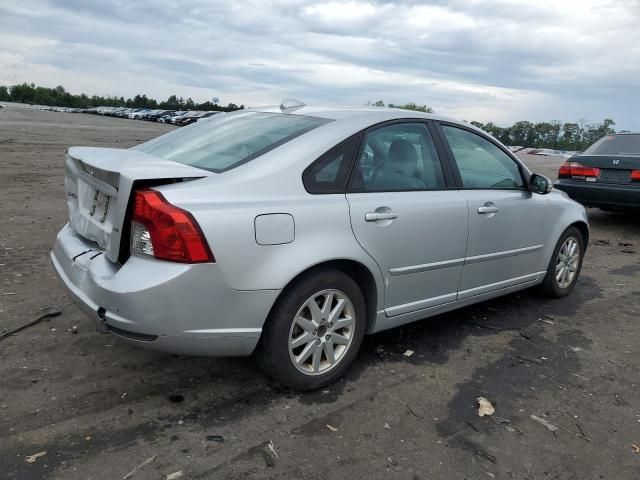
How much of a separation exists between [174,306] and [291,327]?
2.15 ft

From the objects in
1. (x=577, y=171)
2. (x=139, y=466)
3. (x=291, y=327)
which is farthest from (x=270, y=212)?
(x=577, y=171)

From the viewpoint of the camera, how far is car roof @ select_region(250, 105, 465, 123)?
361cm

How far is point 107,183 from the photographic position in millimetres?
2982

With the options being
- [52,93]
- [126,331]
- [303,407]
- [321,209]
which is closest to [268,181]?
[321,209]

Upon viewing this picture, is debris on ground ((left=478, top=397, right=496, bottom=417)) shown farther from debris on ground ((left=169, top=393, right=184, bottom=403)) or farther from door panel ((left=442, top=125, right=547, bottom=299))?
debris on ground ((left=169, top=393, right=184, bottom=403))

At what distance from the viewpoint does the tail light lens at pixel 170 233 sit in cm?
268

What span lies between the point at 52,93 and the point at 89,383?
14876 centimetres

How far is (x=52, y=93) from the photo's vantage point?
13388 centimetres

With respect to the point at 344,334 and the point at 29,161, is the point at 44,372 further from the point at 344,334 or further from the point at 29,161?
the point at 29,161

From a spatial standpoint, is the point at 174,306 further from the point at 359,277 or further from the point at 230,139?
the point at 230,139

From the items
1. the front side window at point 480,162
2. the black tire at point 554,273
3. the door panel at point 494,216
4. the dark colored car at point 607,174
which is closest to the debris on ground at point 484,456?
the door panel at point 494,216

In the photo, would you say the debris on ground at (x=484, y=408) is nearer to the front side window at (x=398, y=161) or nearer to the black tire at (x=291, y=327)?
the black tire at (x=291, y=327)

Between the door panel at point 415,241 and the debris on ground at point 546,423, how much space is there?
3.23 feet

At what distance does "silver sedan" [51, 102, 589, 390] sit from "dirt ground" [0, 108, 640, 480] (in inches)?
12.5
